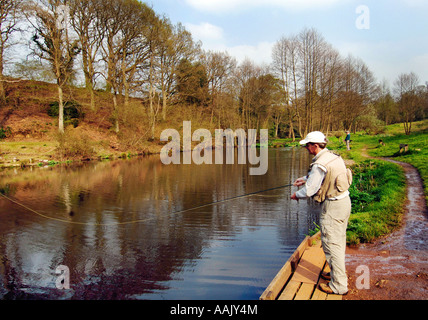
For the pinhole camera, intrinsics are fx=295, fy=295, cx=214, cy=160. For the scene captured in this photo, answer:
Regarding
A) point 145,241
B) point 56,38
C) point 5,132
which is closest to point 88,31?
point 56,38

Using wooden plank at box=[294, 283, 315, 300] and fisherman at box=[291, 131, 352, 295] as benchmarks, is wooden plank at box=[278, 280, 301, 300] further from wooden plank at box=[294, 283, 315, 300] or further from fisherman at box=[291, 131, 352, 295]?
fisherman at box=[291, 131, 352, 295]

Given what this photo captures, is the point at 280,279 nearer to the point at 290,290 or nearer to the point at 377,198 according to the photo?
the point at 290,290

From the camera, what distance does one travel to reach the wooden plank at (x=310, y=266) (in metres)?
4.08

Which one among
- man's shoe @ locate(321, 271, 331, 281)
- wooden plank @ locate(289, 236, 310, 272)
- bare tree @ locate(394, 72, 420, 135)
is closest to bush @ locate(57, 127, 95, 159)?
wooden plank @ locate(289, 236, 310, 272)

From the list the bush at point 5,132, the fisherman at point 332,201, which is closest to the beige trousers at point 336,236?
the fisherman at point 332,201

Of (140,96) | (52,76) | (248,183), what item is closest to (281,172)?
(248,183)

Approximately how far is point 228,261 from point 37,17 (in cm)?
2864

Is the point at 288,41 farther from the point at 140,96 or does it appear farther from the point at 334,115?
the point at 140,96

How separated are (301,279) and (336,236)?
0.83 meters

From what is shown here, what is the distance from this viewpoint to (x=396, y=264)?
4.82 metres

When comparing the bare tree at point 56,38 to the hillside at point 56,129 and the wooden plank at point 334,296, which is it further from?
the wooden plank at point 334,296

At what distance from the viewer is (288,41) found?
147 ft

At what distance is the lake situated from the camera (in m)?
4.96

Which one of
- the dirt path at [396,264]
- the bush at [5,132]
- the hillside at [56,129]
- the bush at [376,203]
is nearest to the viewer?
the dirt path at [396,264]
